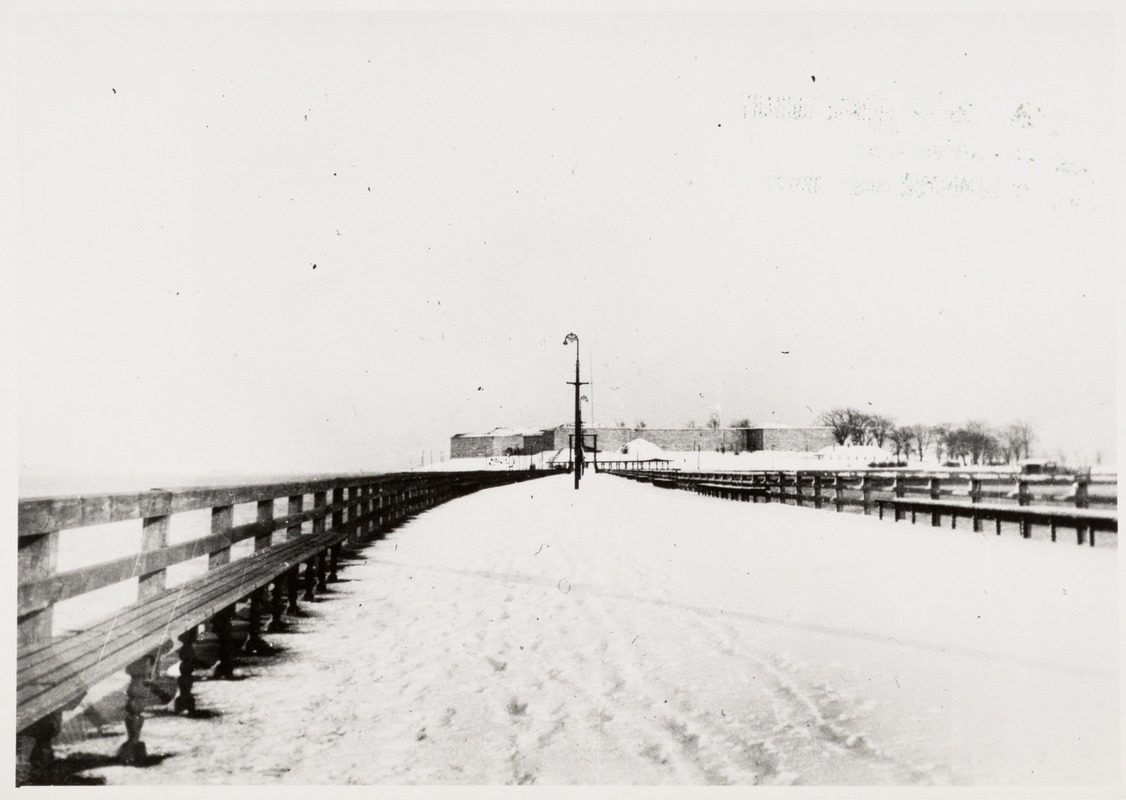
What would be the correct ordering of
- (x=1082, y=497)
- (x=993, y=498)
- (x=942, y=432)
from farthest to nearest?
(x=993, y=498) < (x=942, y=432) < (x=1082, y=497)

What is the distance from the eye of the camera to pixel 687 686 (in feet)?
13.6

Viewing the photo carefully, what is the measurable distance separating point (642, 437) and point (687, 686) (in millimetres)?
118325

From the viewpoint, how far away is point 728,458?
315ft

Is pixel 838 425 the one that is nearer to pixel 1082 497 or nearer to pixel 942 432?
pixel 942 432

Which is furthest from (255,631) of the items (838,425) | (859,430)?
(838,425)

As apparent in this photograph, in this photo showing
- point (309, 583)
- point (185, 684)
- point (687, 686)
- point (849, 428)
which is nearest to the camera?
point (185, 684)

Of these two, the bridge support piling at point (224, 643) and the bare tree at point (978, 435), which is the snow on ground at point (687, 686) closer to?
the bridge support piling at point (224, 643)

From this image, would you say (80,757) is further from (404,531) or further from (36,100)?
(404,531)

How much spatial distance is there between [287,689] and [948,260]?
511 centimetres

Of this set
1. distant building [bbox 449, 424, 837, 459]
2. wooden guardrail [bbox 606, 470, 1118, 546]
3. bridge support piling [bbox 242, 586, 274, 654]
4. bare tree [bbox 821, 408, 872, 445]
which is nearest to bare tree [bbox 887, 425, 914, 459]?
wooden guardrail [bbox 606, 470, 1118, 546]

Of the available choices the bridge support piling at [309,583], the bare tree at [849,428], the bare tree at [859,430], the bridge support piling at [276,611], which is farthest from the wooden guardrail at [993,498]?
the bare tree at [849,428]

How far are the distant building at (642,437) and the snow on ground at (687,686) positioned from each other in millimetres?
106557

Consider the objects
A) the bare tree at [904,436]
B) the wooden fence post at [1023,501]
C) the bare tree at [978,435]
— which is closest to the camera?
the bare tree at [978,435]

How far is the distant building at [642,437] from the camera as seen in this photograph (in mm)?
112688
